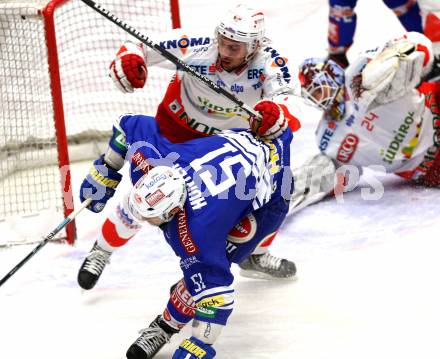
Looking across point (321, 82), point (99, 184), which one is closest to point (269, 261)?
point (99, 184)

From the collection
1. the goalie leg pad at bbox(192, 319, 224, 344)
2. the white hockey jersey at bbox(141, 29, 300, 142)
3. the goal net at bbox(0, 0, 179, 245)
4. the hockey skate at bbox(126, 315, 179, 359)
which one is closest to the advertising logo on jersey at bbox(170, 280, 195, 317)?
the hockey skate at bbox(126, 315, 179, 359)

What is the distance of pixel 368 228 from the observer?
4.16 metres

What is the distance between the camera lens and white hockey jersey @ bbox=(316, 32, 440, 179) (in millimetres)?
4352

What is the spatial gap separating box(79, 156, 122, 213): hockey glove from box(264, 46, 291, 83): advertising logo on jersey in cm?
73

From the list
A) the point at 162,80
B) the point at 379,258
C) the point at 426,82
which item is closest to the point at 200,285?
the point at 379,258

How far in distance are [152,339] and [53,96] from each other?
1.37m

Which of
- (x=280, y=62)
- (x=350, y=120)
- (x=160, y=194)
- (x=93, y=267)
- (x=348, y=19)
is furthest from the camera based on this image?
(x=348, y=19)

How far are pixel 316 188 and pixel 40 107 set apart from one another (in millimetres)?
1326

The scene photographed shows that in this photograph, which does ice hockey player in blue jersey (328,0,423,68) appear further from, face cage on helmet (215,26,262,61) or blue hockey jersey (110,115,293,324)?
blue hockey jersey (110,115,293,324)

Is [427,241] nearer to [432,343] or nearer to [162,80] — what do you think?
[432,343]

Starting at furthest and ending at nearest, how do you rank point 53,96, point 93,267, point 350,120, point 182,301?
point 350,120
point 53,96
point 93,267
point 182,301

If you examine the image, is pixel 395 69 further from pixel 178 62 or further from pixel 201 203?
pixel 201 203

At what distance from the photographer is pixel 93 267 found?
12.0 feet

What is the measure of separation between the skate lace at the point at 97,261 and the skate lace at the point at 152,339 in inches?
21.8
